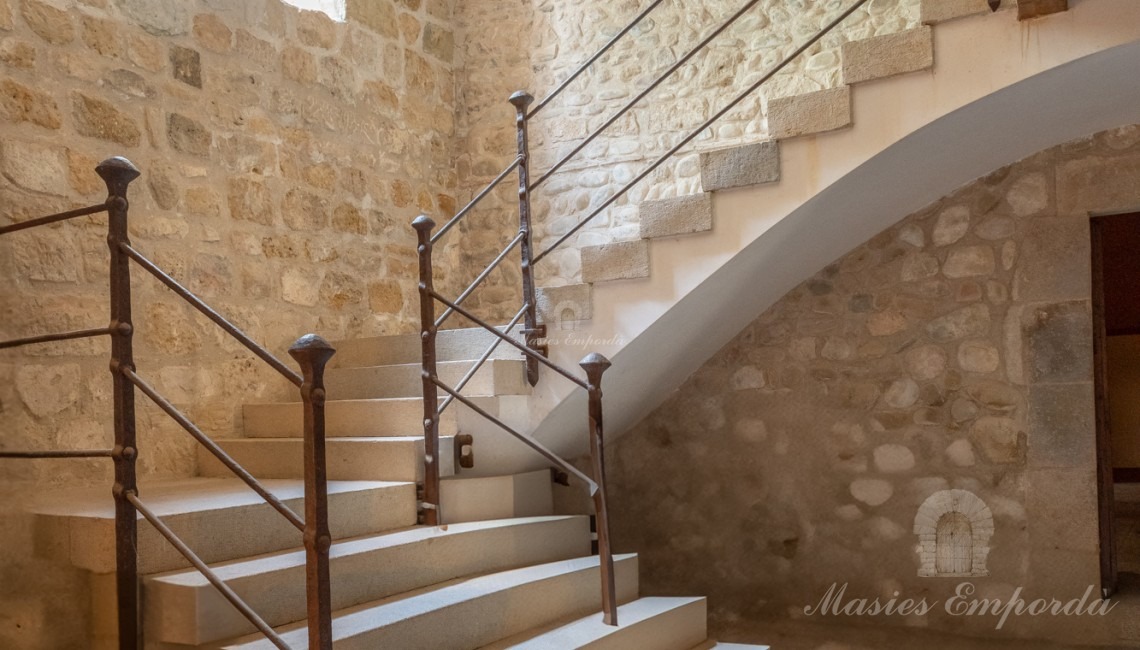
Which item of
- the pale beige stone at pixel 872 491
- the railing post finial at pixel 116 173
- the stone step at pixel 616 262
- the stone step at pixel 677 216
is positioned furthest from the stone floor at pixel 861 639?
the railing post finial at pixel 116 173

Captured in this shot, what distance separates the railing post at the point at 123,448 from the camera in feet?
8.30

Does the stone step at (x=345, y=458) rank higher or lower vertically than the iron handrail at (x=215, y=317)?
lower

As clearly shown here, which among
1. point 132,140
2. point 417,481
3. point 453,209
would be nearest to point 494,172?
point 453,209

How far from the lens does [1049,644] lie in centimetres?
413

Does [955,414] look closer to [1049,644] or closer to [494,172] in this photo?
[1049,644]

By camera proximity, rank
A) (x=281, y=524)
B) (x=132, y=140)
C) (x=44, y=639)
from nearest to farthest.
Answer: (x=44, y=639) < (x=281, y=524) < (x=132, y=140)

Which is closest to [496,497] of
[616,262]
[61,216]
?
[616,262]

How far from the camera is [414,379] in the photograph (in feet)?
13.6

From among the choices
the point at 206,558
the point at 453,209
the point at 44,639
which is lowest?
the point at 44,639

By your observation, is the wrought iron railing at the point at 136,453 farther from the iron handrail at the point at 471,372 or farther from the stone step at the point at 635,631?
the iron handrail at the point at 471,372

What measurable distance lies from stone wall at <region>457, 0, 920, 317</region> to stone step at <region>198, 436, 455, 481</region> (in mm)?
2164

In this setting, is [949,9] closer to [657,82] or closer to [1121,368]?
[657,82]

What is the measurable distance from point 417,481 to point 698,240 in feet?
4.67

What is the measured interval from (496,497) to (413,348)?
1.02m
